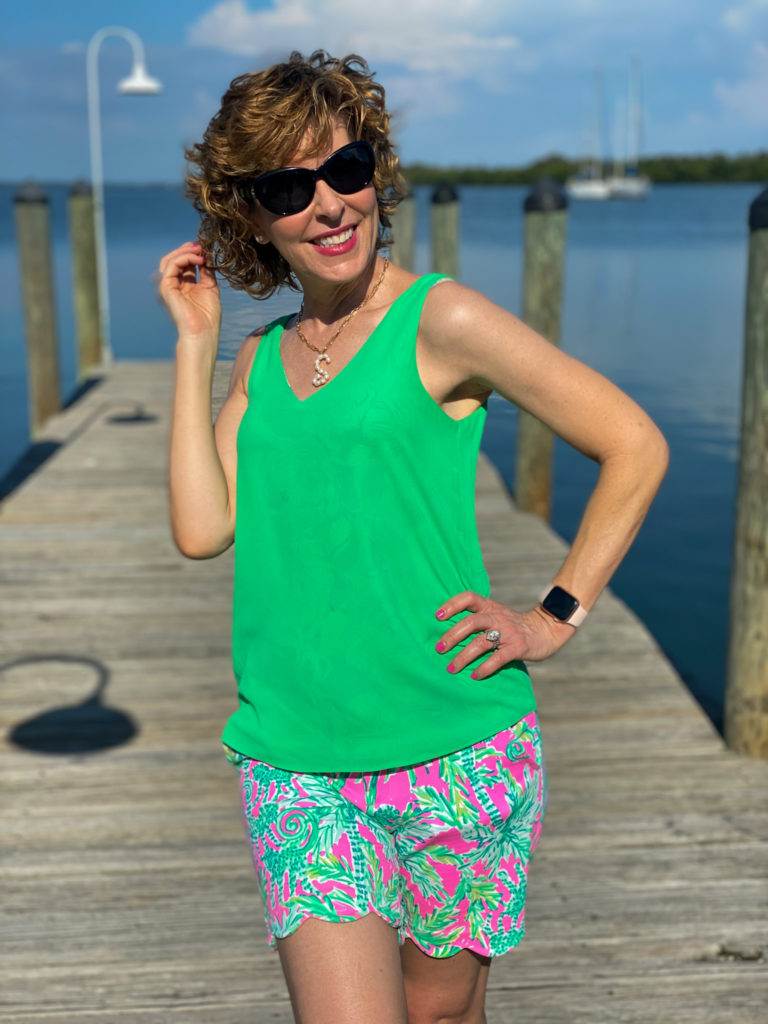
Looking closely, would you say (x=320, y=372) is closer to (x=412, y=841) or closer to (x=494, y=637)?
(x=494, y=637)

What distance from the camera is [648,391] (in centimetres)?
1823

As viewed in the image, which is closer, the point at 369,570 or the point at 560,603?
the point at 369,570

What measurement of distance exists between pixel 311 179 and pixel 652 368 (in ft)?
62.4

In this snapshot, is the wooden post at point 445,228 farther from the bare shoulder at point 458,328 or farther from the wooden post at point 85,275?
the bare shoulder at point 458,328

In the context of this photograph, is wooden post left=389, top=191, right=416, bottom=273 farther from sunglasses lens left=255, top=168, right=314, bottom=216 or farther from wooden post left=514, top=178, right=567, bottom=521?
sunglasses lens left=255, top=168, right=314, bottom=216

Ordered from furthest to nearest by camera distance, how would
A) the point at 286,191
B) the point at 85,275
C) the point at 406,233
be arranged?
the point at 85,275, the point at 406,233, the point at 286,191

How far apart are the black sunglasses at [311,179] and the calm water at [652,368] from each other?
0.32 meters

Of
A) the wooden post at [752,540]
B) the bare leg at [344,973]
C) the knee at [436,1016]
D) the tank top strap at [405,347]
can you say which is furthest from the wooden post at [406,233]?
the bare leg at [344,973]

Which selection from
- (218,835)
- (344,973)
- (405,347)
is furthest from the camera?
(218,835)

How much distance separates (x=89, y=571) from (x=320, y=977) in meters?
5.17

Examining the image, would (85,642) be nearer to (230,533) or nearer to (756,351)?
(756,351)

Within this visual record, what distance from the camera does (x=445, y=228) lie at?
10.6 meters

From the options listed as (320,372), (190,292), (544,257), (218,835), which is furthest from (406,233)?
(320,372)

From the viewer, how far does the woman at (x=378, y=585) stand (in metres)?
1.85
